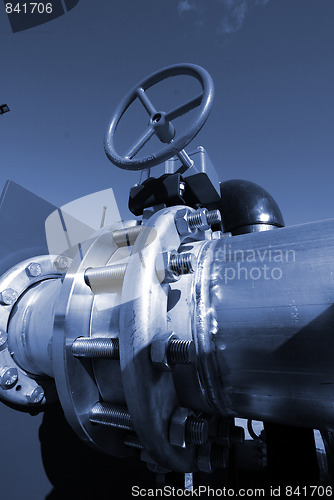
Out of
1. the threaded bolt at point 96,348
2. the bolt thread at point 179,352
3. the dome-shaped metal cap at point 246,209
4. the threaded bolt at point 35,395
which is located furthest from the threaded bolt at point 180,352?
the dome-shaped metal cap at point 246,209

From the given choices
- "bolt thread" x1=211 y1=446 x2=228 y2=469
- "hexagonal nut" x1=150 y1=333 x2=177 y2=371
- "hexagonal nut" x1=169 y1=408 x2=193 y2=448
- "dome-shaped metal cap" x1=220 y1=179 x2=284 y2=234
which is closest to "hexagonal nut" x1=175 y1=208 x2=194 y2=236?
"hexagonal nut" x1=150 y1=333 x2=177 y2=371

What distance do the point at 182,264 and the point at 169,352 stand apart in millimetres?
161

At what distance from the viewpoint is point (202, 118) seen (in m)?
0.92

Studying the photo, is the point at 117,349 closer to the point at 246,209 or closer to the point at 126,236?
the point at 126,236

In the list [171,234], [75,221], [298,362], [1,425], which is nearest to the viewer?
[298,362]

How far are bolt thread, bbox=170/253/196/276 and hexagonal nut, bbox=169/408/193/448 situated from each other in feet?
0.84

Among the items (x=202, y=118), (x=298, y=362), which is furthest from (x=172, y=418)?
(x=202, y=118)

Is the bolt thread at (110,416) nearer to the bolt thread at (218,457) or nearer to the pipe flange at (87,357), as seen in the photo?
the pipe flange at (87,357)

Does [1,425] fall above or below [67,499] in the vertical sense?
above

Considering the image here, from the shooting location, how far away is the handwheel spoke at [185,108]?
110cm

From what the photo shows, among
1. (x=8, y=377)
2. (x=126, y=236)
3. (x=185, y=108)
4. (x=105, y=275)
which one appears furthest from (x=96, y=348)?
(x=185, y=108)

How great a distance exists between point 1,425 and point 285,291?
76cm

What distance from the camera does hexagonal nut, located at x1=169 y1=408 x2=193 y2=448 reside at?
1.60 feet

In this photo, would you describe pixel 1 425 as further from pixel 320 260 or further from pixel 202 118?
pixel 202 118
